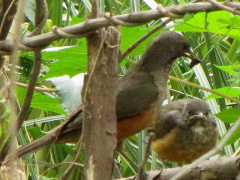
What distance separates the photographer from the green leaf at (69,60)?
7.34 ft

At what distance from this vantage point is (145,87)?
133 inches

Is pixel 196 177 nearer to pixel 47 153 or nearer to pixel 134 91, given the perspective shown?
pixel 134 91

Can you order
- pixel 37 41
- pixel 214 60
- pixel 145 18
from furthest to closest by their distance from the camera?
1. pixel 214 60
2. pixel 37 41
3. pixel 145 18

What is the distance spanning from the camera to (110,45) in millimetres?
1952

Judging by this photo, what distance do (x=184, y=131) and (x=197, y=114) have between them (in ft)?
0.51

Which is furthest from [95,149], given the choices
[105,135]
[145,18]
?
[145,18]

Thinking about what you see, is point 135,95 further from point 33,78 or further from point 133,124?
point 33,78

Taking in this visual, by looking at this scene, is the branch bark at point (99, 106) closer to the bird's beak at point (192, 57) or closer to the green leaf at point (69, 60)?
the green leaf at point (69, 60)

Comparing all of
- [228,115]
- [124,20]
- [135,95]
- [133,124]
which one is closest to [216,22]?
[124,20]

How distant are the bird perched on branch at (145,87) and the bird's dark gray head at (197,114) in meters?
0.37

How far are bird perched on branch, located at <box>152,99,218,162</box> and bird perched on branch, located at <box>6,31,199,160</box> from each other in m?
0.38

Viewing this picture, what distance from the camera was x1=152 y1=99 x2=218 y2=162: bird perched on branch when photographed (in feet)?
12.4

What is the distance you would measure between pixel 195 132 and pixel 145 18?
221 cm

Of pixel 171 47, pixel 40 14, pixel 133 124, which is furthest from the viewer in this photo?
pixel 171 47
